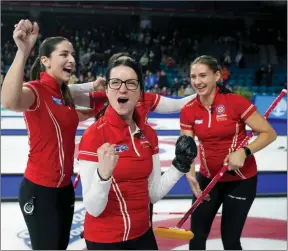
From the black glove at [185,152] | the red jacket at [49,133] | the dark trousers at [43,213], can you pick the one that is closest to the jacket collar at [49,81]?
the red jacket at [49,133]

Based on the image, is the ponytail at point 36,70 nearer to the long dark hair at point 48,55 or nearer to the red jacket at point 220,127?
the long dark hair at point 48,55

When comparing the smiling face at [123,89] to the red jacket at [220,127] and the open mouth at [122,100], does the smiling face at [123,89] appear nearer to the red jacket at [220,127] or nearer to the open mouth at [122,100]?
the open mouth at [122,100]

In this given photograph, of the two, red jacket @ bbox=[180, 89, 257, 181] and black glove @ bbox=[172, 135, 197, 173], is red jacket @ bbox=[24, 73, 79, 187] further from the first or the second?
red jacket @ bbox=[180, 89, 257, 181]

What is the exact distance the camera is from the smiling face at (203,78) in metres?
2.59

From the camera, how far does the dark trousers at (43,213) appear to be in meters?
2.15

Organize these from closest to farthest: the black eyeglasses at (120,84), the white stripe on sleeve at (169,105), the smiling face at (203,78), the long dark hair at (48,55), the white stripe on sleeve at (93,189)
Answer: the white stripe on sleeve at (93,189) < the black eyeglasses at (120,84) < the long dark hair at (48,55) < the smiling face at (203,78) < the white stripe on sleeve at (169,105)

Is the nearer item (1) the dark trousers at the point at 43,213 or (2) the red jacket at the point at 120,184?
(2) the red jacket at the point at 120,184

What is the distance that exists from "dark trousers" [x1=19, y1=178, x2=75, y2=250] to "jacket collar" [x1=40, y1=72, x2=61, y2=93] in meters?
0.52

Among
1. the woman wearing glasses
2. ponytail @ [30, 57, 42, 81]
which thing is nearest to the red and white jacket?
the woman wearing glasses

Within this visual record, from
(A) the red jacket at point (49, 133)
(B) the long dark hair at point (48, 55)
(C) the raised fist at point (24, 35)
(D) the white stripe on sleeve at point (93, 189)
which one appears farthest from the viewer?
(B) the long dark hair at point (48, 55)

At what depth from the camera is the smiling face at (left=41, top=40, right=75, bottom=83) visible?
219 centimetres

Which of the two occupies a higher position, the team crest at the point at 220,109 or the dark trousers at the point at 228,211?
the team crest at the point at 220,109

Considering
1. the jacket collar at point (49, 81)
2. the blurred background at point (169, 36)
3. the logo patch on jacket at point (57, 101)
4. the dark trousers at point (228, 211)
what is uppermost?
the blurred background at point (169, 36)

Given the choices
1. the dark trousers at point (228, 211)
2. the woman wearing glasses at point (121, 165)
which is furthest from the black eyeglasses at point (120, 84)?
the dark trousers at point (228, 211)
